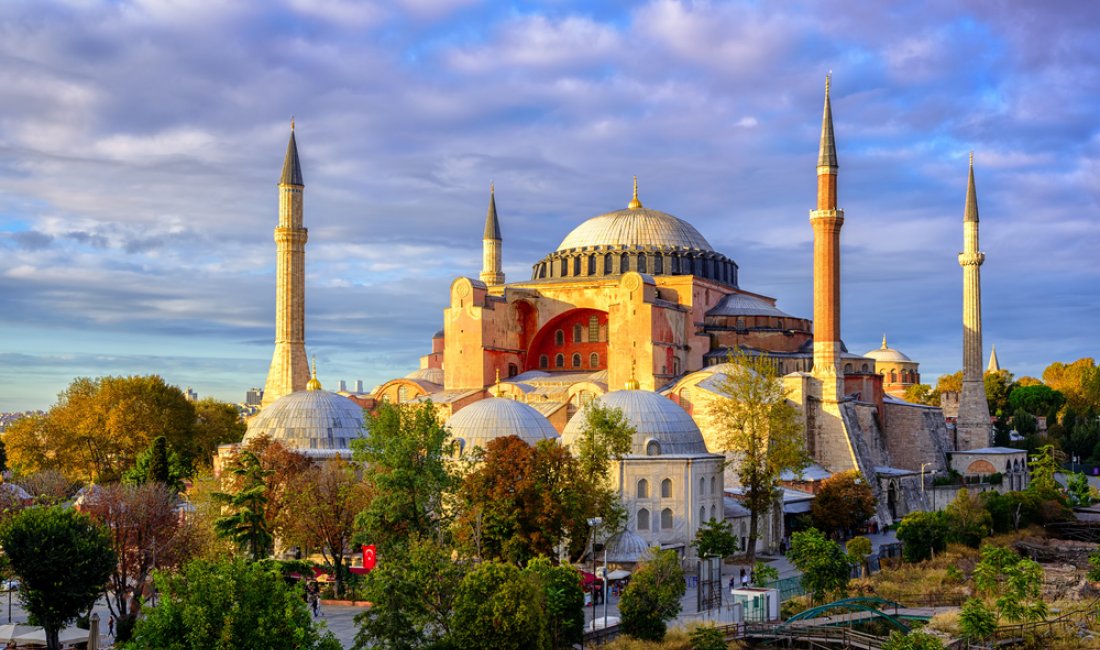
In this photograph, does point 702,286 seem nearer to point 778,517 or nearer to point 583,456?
point 778,517

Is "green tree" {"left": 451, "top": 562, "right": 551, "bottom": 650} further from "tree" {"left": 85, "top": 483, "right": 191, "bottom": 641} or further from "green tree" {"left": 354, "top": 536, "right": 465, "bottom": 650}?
"tree" {"left": 85, "top": 483, "right": 191, "bottom": 641}

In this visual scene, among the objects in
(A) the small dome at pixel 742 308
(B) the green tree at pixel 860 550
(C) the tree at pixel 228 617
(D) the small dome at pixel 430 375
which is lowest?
(B) the green tree at pixel 860 550

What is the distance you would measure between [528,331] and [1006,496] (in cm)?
1791

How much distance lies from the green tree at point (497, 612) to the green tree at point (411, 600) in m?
0.41

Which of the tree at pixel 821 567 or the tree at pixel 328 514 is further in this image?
the tree at pixel 328 514

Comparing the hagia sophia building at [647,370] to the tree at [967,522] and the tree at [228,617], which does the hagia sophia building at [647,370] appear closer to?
the tree at [967,522]

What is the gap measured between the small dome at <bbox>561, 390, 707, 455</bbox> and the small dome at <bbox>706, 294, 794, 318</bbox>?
14196 millimetres

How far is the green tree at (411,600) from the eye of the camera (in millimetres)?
16875

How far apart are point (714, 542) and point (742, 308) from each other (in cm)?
1871

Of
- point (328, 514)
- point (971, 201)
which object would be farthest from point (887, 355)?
point (328, 514)

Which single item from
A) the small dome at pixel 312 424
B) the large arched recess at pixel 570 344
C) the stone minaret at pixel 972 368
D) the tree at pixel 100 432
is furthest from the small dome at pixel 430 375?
the stone minaret at pixel 972 368

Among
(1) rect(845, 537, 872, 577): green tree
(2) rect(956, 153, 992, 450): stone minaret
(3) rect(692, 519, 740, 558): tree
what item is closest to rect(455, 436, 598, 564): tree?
(3) rect(692, 519, 740, 558): tree

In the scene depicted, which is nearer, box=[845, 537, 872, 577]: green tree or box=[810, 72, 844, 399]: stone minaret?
box=[845, 537, 872, 577]: green tree

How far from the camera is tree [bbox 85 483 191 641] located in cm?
2155
